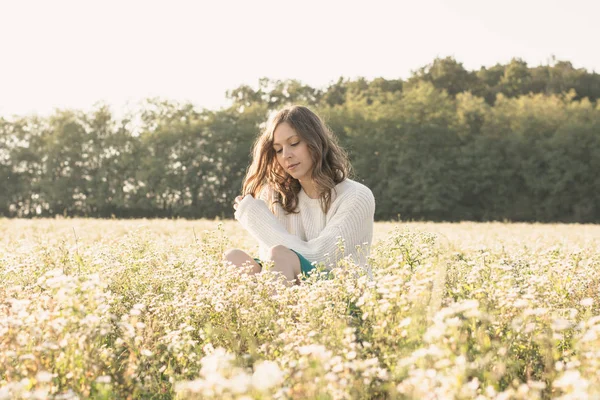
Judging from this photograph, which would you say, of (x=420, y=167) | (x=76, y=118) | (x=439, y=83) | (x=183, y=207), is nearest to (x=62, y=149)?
(x=76, y=118)

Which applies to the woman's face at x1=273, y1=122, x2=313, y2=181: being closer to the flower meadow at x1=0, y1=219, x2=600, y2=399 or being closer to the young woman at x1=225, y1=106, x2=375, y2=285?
the young woman at x1=225, y1=106, x2=375, y2=285

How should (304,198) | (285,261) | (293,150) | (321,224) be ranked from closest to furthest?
1. (285,261)
2. (293,150)
3. (321,224)
4. (304,198)

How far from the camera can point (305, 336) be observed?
3484 millimetres

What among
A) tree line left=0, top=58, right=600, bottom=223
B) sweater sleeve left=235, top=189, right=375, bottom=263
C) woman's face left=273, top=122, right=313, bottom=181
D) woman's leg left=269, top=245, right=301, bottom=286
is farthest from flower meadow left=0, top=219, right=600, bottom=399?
tree line left=0, top=58, right=600, bottom=223

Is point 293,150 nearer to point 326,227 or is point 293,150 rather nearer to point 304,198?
point 304,198

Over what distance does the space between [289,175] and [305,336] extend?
3042 mm

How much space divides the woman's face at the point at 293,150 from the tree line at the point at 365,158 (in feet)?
99.8

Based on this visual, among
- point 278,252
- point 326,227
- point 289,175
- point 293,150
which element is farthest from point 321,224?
point 278,252

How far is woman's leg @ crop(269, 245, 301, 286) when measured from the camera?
16.6 feet

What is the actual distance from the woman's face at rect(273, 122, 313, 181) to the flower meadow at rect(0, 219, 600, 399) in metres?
0.87

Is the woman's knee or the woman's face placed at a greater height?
the woman's face

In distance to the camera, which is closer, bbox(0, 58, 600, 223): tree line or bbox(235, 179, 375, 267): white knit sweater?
bbox(235, 179, 375, 267): white knit sweater

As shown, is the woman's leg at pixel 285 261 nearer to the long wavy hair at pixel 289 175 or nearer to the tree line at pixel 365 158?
the long wavy hair at pixel 289 175

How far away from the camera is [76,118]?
135ft
